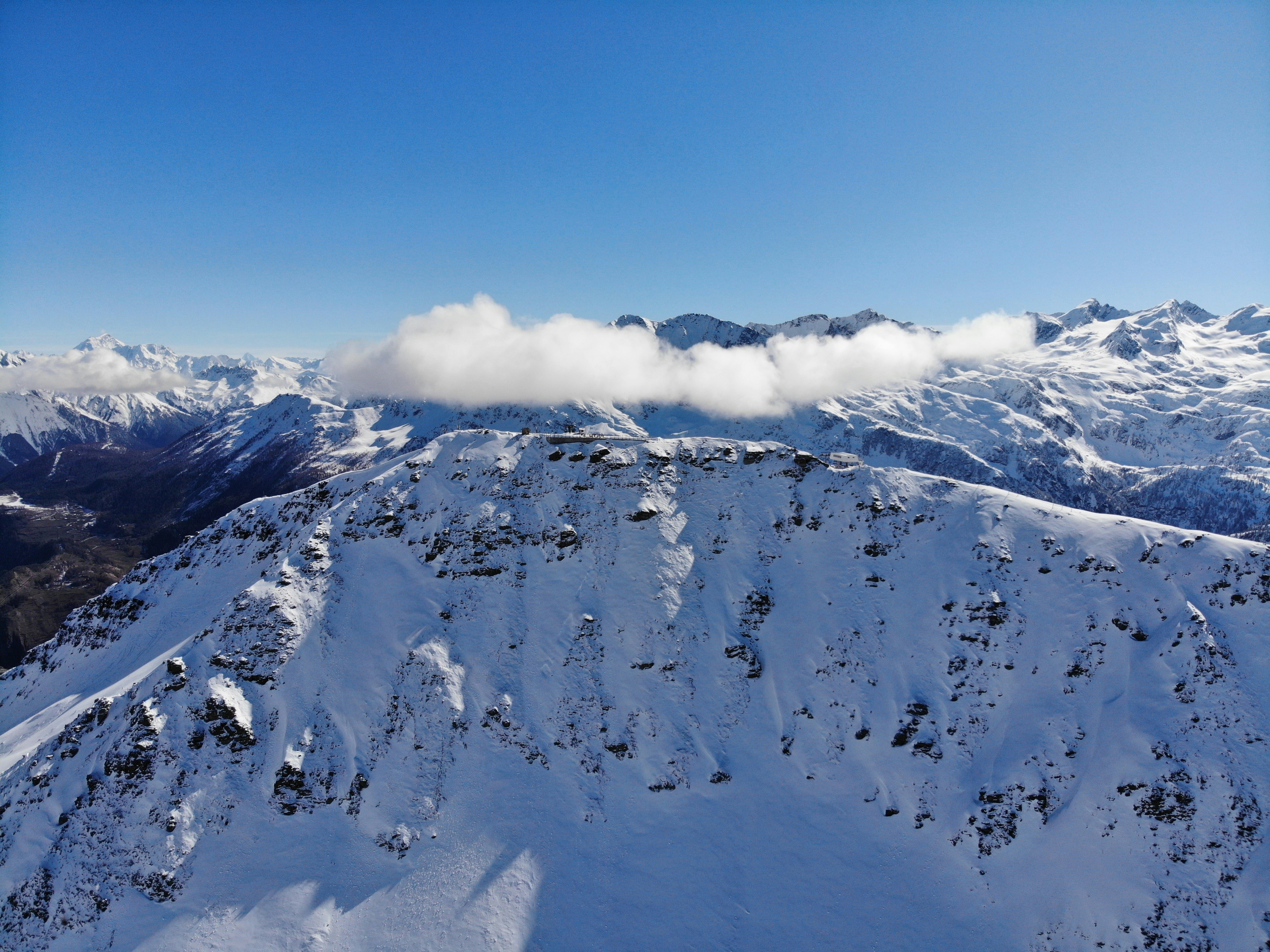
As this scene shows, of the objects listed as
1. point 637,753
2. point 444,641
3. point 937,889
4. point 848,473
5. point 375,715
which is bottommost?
point 937,889

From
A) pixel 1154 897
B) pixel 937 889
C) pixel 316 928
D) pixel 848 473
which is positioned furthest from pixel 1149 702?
pixel 316 928

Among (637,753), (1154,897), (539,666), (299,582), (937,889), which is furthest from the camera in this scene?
(299,582)

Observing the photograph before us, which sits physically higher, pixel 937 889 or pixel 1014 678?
pixel 1014 678

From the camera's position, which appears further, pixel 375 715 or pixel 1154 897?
pixel 375 715

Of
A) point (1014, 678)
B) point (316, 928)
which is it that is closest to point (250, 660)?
point (316, 928)

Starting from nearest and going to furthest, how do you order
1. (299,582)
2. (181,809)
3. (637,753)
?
(181,809) < (637,753) < (299,582)

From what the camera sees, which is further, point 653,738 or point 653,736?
point 653,736

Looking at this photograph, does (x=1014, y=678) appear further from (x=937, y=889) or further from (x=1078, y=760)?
(x=937, y=889)
